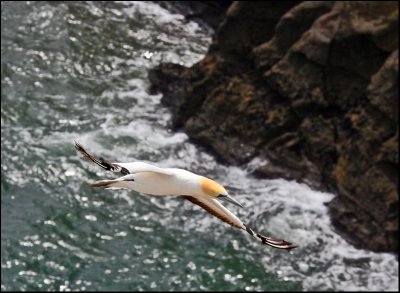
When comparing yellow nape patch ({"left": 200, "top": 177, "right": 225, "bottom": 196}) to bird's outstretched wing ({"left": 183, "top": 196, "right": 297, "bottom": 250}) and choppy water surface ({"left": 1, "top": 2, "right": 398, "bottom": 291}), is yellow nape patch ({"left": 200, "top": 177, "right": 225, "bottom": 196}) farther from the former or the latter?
choppy water surface ({"left": 1, "top": 2, "right": 398, "bottom": 291})

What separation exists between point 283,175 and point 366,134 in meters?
3.60

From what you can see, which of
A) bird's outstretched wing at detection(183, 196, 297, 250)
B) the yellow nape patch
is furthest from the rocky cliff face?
the yellow nape patch

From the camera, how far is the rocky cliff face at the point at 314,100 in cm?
1770

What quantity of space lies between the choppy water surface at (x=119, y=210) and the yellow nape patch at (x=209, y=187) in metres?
15.3

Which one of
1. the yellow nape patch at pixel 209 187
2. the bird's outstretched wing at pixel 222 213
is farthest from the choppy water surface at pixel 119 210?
the yellow nape patch at pixel 209 187

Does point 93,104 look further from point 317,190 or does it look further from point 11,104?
point 317,190

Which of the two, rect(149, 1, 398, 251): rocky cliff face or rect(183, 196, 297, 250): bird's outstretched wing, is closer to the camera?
rect(183, 196, 297, 250): bird's outstretched wing

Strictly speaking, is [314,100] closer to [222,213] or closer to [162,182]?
[222,213]

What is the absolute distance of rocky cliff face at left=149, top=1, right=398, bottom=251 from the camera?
17703mm

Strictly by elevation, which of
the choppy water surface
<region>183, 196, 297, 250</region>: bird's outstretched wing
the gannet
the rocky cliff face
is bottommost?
the choppy water surface

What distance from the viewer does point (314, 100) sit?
1881 centimetres

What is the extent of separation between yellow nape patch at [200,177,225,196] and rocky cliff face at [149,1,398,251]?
46.5ft

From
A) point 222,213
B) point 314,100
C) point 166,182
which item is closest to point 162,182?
point 166,182

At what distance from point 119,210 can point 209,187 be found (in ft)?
57.4
